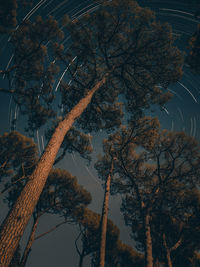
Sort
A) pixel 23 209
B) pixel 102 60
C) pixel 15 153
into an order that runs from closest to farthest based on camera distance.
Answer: pixel 23 209 < pixel 102 60 < pixel 15 153

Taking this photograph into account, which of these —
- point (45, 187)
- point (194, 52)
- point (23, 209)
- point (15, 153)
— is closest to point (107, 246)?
point (45, 187)

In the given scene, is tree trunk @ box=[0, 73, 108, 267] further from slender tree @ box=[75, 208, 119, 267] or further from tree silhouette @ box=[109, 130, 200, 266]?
slender tree @ box=[75, 208, 119, 267]

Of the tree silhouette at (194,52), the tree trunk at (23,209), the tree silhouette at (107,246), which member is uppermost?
the tree silhouette at (194,52)

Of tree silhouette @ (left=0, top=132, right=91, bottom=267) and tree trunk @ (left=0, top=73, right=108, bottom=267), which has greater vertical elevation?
tree silhouette @ (left=0, top=132, right=91, bottom=267)

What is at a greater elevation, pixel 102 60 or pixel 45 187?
→ pixel 102 60

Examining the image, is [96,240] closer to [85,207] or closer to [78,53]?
[85,207]

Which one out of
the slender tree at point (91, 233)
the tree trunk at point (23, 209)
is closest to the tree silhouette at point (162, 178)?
the slender tree at point (91, 233)

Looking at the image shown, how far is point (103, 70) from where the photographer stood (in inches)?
387

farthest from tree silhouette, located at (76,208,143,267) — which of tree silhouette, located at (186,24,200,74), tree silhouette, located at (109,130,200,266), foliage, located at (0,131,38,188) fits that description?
tree silhouette, located at (186,24,200,74)

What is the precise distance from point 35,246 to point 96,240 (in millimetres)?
168959

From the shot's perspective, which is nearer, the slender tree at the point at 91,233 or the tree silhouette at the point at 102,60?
the tree silhouette at the point at 102,60

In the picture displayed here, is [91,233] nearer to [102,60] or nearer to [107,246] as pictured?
[107,246]

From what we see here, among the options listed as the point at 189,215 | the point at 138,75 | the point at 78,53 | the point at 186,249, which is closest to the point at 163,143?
the point at 138,75

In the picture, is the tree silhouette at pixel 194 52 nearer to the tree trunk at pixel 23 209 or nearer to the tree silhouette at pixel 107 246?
the tree trunk at pixel 23 209
